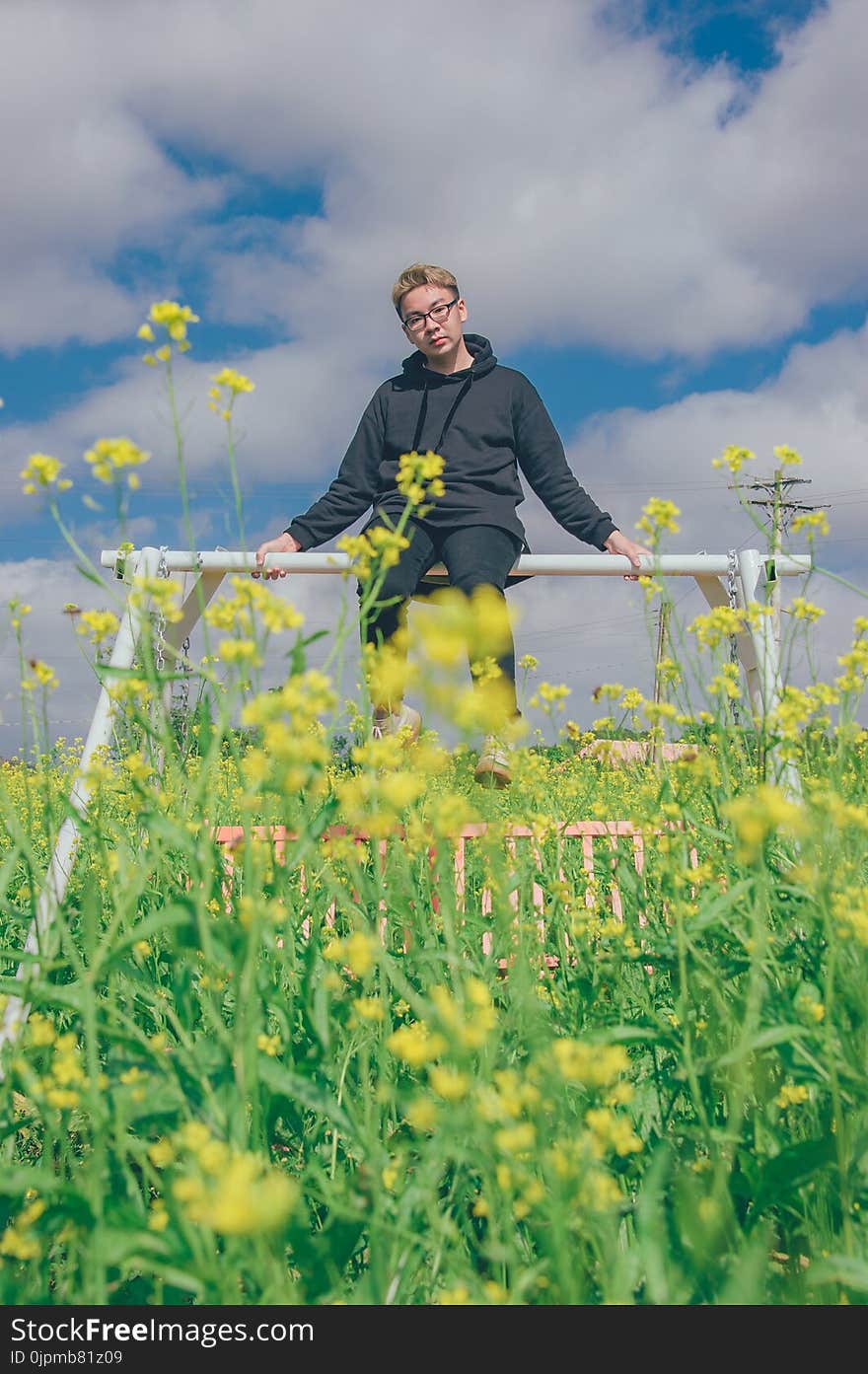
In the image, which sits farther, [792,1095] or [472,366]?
[472,366]

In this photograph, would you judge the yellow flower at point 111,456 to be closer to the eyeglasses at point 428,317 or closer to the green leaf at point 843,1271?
the green leaf at point 843,1271

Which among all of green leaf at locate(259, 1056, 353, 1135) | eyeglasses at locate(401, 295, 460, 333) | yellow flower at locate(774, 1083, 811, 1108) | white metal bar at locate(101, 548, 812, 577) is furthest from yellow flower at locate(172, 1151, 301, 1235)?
eyeglasses at locate(401, 295, 460, 333)

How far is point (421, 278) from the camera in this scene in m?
3.52

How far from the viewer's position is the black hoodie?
3299 mm

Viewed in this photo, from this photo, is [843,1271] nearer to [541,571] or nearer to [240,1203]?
[240,1203]

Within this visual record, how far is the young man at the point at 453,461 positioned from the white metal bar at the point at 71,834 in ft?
2.27

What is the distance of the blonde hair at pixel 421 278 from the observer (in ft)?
11.5

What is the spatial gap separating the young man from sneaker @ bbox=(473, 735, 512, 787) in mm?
513

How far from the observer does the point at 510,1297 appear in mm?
806

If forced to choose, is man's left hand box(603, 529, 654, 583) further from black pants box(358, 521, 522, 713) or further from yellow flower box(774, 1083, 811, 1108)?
yellow flower box(774, 1083, 811, 1108)

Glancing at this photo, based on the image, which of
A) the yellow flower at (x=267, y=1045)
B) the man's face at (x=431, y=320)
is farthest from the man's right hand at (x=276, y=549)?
the yellow flower at (x=267, y=1045)

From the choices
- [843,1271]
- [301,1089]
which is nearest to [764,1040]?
[843,1271]

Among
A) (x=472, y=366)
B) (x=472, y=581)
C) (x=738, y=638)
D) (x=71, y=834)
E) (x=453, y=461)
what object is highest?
(x=472, y=366)

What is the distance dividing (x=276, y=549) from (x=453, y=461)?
0.82 metres
